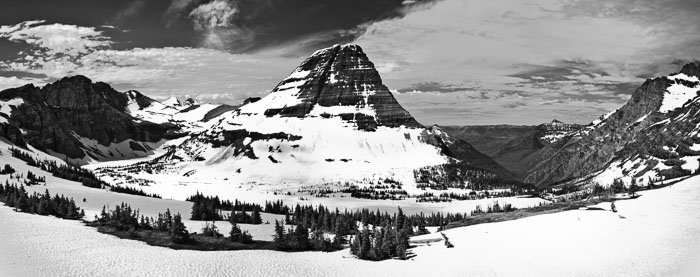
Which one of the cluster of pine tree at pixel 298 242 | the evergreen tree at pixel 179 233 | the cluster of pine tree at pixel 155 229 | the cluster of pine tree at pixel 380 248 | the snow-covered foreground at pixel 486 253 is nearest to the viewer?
the snow-covered foreground at pixel 486 253

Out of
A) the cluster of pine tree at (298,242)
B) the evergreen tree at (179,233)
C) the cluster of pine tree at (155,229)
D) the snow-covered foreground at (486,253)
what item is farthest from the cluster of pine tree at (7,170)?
the cluster of pine tree at (298,242)

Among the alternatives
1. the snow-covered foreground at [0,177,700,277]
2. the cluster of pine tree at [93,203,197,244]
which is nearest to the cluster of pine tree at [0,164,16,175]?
the cluster of pine tree at [93,203,197,244]

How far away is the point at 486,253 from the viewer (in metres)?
51.3

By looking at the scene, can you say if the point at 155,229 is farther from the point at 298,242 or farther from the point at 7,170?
the point at 7,170

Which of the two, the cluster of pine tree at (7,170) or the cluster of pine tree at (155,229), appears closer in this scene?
the cluster of pine tree at (155,229)

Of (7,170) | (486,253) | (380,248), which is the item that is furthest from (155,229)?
(7,170)

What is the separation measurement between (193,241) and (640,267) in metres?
53.0

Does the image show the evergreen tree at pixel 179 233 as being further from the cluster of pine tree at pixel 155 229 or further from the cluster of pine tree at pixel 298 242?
the cluster of pine tree at pixel 298 242

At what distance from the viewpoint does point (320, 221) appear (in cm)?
12406

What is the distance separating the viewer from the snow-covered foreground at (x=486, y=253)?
137 ft

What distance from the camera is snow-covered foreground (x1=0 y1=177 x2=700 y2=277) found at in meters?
41.6

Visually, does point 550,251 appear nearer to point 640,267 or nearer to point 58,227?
point 640,267

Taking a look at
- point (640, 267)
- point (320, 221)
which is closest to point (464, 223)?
point (640, 267)

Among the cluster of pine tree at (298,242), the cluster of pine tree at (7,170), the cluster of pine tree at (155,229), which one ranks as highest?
the cluster of pine tree at (7,170)
